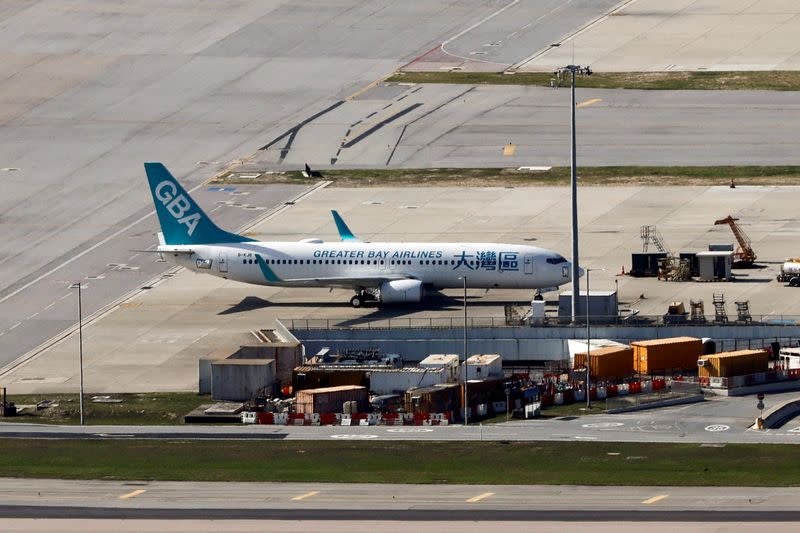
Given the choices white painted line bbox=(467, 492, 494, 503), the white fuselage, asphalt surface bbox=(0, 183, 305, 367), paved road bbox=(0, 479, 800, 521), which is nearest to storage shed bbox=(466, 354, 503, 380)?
the white fuselage

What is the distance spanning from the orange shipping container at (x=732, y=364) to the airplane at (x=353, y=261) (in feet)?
66.4

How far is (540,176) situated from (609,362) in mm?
61219

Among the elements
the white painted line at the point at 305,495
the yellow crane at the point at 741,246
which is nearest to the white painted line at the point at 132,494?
the white painted line at the point at 305,495

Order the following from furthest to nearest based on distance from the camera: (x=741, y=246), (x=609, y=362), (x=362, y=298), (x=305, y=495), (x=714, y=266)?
1. (x=741, y=246)
2. (x=714, y=266)
3. (x=362, y=298)
4. (x=609, y=362)
5. (x=305, y=495)

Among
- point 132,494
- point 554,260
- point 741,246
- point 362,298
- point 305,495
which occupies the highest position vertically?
point 741,246

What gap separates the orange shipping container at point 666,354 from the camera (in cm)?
13275

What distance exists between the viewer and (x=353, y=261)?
494 ft

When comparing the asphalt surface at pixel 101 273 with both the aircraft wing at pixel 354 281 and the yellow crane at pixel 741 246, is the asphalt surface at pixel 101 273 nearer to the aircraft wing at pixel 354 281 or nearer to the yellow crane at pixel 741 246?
the aircraft wing at pixel 354 281

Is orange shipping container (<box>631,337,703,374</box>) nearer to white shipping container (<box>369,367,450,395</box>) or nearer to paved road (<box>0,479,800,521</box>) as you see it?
white shipping container (<box>369,367,450,395</box>)

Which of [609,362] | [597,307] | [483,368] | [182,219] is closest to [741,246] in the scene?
[597,307]

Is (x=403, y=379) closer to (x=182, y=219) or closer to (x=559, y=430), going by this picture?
(x=559, y=430)

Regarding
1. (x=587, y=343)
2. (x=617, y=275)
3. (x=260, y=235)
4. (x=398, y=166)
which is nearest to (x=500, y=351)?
(x=587, y=343)

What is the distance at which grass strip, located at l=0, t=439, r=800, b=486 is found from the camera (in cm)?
10400

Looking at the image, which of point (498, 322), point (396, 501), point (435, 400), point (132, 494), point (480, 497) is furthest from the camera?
point (498, 322)
